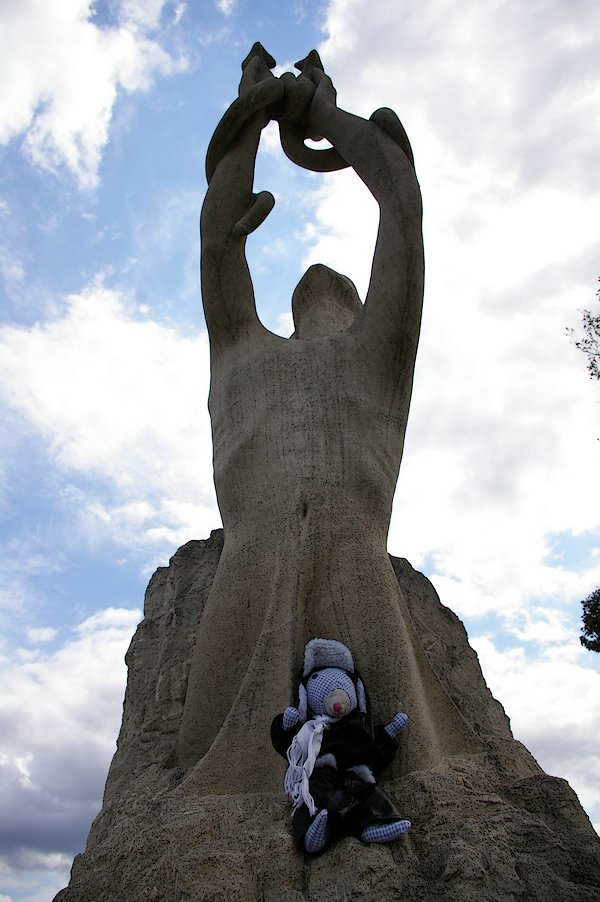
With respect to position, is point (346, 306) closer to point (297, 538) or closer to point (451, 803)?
point (297, 538)

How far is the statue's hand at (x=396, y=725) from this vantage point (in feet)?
10.7

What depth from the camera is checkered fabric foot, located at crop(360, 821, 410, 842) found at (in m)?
2.70

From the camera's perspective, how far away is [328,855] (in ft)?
8.75

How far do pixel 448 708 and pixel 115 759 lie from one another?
6.51 ft

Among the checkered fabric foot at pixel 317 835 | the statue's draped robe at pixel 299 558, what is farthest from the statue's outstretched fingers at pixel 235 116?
the checkered fabric foot at pixel 317 835

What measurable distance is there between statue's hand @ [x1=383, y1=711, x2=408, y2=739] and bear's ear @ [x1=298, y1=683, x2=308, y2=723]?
1.24 ft

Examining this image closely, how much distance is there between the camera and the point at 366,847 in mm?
2668

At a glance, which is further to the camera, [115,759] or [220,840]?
[115,759]

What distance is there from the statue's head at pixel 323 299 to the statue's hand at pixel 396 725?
10.6 feet

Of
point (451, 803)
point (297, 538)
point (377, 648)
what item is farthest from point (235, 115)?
point (451, 803)

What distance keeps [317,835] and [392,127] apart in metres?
4.28

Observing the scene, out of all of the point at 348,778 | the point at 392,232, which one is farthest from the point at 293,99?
the point at 348,778

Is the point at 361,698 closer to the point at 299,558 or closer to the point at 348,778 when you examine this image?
the point at 348,778

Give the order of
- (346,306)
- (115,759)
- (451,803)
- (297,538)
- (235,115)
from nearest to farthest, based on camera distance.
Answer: (451,803), (297,538), (115,759), (235,115), (346,306)
